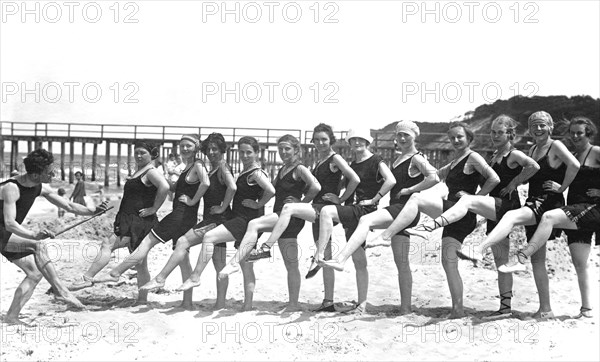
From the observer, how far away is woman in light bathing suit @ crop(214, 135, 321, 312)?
308 inches

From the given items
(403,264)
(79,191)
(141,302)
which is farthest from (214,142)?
(79,191)

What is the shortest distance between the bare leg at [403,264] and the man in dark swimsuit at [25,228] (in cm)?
391

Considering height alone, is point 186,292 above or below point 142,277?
below

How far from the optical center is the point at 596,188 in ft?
24.2

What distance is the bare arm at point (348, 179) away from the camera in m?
7.78

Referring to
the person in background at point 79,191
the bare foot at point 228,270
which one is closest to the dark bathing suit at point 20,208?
the bare foot at point 228,270

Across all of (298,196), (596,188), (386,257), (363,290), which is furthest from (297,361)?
(386,257)

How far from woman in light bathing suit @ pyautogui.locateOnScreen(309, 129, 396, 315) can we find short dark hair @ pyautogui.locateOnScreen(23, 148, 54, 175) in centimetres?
318

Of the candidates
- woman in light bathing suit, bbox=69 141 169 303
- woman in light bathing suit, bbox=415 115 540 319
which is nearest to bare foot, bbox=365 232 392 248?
woman in light bathing suit, bbox=415 115 540 319

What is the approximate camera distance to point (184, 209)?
821 centimetres

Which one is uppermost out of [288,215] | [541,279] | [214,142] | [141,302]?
[214,142]

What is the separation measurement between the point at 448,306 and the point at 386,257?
10.2ft

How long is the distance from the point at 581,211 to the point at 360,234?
7.91 feet

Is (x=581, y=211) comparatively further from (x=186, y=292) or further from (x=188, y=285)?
(x=186, y=292)
